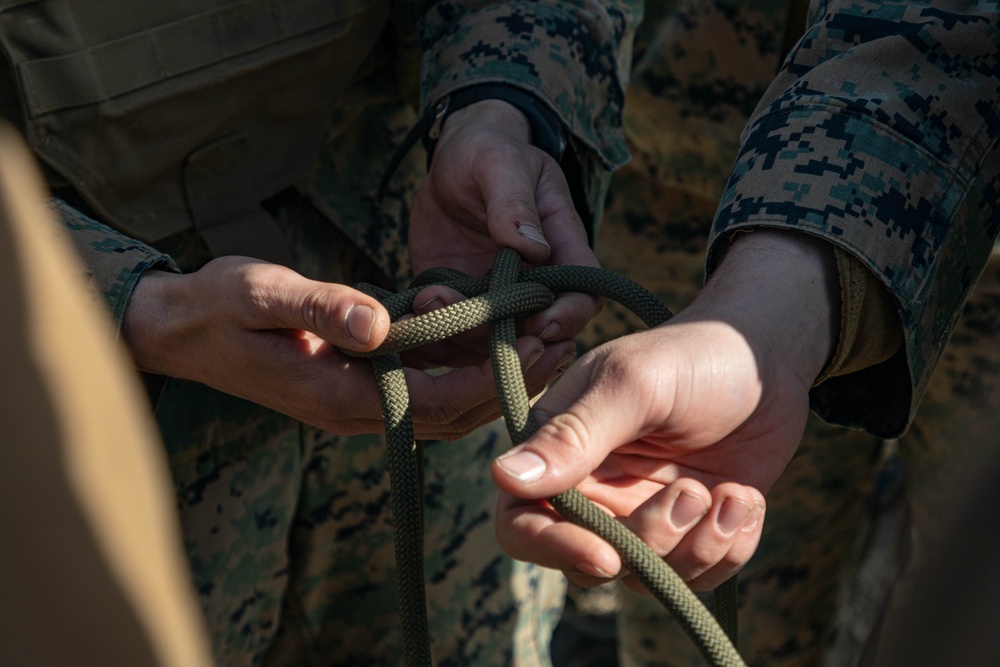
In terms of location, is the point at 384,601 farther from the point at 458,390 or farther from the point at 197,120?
the point at 197,120

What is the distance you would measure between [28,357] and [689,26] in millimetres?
2032

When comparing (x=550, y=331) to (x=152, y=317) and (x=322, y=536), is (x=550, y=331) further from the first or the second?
(x=322, y=536)

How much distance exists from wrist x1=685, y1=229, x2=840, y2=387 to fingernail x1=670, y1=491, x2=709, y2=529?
200 millimetres

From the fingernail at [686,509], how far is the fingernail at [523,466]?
0.18 metres

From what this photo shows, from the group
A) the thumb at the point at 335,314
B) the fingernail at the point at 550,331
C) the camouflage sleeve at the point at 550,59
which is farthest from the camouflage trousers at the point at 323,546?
the camouflage sleeve at the point at 550,59

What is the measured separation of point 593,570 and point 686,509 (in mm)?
132

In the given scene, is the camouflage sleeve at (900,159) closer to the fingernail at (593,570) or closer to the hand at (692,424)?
the hand at (692,424)

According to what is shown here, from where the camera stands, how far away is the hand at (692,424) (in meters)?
0.96

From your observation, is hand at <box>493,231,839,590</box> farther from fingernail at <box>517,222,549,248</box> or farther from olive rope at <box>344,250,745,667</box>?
fingernail at <box>517,222,549,248</box>

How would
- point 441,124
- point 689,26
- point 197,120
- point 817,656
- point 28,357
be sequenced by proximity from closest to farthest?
point 28,357 → point 197,120 → point 441,124 → point 689,26 → point 817,656

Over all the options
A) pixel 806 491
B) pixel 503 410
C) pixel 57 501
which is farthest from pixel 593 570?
pixel 806 491

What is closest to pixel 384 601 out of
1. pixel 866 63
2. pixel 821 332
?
pixel 821 332

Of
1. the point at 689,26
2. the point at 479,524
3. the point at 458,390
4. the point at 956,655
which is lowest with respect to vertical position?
the point at 479,524

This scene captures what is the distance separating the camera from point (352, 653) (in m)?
1.80
